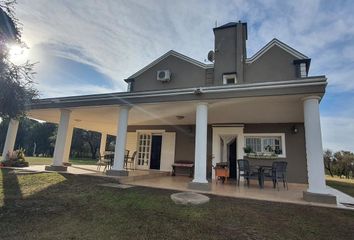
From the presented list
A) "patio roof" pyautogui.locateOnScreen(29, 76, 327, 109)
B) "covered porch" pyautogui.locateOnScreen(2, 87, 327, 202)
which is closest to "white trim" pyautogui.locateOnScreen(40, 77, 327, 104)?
"patio roof" pyautogui.locateOnScreen(29, 76, 327, 109)

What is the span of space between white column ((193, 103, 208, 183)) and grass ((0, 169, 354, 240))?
0.98m

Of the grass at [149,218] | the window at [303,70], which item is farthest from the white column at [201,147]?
the window at [303,70]

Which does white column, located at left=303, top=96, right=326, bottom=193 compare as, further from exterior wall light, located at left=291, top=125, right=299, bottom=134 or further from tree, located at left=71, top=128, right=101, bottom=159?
tree, located at left=71, top=128, right=101, bottom=159

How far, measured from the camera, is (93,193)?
5.41 meters

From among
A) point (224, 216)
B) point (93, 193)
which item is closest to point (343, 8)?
point (224, 216)

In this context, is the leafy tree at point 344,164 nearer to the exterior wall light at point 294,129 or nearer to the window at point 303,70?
the exterior wall light at point 294,129

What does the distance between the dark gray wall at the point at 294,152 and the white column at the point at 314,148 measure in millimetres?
4376

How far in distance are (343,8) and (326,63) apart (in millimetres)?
3325

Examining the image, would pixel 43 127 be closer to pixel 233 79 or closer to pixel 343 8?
pixel 233 79

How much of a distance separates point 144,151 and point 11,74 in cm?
740

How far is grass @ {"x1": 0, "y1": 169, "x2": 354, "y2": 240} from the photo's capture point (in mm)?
3234

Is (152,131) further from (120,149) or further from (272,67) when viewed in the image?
(272,67)

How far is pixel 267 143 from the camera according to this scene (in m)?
9.84

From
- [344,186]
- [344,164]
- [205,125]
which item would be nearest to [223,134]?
[205,125]
